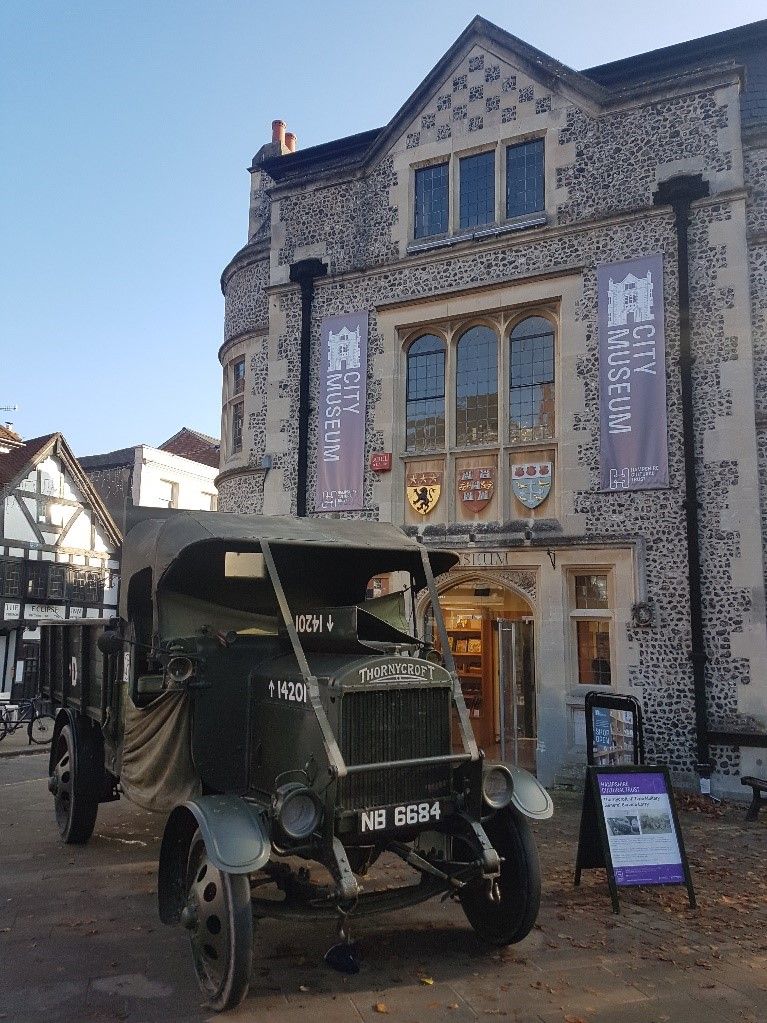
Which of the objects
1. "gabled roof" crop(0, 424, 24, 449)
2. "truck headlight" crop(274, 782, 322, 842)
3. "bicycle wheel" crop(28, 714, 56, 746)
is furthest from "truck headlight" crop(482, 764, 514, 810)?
"gabled roof" crop(0, 424, 24, 449)

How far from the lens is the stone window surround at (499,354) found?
12859 millimetres

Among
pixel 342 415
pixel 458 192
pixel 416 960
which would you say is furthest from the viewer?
pixel 342 415

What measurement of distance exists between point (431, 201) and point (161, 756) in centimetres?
1104

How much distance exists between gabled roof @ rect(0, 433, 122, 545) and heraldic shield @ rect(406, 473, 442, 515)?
12975 millimetres

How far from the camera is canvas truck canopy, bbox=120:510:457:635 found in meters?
6.32

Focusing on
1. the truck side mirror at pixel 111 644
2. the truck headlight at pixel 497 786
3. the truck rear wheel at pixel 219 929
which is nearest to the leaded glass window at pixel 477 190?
the truck side mirror at pixel 111 644

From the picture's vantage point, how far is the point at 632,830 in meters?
6.79

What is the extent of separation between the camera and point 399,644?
6793 mm

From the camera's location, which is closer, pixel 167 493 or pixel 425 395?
pixel 425 395

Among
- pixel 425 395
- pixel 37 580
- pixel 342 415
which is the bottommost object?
pixel 37 580

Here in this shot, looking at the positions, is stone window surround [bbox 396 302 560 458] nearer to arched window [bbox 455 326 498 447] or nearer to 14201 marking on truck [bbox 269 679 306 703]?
arched window [bbox 455 326 498 447]

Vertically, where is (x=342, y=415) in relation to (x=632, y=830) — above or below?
above

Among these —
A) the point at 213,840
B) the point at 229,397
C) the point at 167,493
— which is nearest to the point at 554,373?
the point at 229,397

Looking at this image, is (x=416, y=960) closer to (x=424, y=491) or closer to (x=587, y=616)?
(x=587, y=616)
